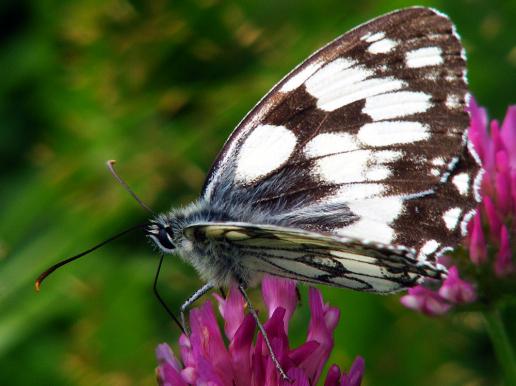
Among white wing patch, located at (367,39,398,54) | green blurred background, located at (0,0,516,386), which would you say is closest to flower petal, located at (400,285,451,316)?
white wing patch, located at (367,39,398,54)

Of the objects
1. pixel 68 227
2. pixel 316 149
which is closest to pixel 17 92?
pixel 68 227

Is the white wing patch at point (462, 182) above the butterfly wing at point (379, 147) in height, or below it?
below

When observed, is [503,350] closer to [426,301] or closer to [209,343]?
[426,301]

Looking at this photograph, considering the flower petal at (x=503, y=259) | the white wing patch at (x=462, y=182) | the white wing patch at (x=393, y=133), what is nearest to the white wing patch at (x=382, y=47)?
the white wing patch at (x=393, y=133)

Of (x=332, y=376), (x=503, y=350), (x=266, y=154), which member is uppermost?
(x=266, y=154)

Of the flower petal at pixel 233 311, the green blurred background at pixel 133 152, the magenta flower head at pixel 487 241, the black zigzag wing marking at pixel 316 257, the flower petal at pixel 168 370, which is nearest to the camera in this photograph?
the black zigzag wing marking at pixel 316 257

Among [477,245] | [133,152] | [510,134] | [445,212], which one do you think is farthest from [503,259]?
[133,152]

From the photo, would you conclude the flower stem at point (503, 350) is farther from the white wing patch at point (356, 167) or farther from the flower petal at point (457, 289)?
the white wing patch at point (356, 167)
